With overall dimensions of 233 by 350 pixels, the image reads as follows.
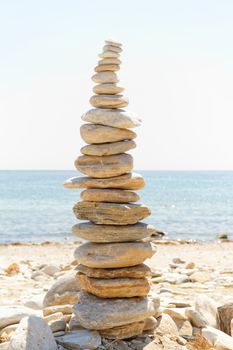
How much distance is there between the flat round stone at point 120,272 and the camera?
25.0 ft

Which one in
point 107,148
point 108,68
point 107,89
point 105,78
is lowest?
point 107,148

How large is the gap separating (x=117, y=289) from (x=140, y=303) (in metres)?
0.38

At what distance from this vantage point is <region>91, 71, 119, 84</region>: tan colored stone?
786 centimetres

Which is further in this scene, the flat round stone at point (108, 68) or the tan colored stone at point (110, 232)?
the flat round stone at point (108, 68)

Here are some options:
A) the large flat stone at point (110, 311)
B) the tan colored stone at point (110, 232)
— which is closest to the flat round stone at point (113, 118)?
the tan colored stone at point (110, 232)

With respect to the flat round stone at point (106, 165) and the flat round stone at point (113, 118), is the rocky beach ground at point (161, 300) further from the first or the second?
the flat round stone at point (113, 118)

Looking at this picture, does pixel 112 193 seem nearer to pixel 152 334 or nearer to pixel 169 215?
pixel 152 334

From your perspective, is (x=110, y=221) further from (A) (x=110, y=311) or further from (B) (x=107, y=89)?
(B) (x=107, y=89)

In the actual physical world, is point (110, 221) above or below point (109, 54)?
below

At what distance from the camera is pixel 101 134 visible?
7.71 meters

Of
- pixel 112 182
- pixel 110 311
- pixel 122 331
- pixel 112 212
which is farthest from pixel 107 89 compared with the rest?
pixel 122 331

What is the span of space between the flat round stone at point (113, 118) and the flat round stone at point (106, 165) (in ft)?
1.33

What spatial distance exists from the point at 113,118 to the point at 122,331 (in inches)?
105

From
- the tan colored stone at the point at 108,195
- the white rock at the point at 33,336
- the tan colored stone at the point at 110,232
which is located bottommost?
the white rock at the point at 33,336
